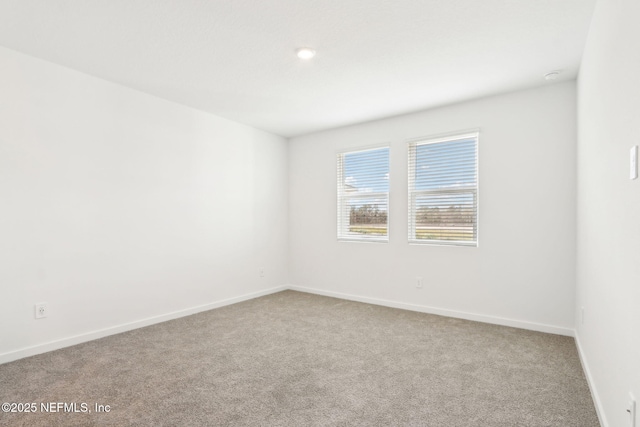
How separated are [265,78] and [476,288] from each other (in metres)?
3.15

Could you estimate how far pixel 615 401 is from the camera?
1581 mm

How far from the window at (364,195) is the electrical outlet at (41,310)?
133 inches

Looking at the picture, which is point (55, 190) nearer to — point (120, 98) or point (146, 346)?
point (120, 98)

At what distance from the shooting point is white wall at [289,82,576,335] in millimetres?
3295

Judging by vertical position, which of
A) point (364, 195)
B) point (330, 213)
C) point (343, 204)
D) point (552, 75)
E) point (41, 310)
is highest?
point (552, 75)

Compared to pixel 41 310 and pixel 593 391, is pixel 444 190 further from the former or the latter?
pixel 41 310

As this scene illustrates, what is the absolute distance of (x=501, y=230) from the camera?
361cm

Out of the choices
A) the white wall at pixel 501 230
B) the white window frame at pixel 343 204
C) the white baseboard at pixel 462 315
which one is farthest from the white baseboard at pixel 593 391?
the white window frame at pixel 343 204

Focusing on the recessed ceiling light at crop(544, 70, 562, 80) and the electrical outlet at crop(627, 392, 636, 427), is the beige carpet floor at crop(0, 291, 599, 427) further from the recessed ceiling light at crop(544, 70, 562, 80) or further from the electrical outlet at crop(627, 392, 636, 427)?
the recessed ceiling light at crop(544, 70, 562, 80)

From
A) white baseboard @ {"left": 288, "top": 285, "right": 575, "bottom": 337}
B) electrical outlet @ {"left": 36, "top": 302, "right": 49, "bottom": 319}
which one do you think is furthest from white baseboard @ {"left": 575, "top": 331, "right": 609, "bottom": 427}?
electrical outlet @ {"left": 36, "top": 302, "right": 49, "bottom": 319}

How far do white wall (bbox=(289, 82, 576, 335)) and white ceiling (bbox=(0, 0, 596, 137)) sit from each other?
0.34 meters

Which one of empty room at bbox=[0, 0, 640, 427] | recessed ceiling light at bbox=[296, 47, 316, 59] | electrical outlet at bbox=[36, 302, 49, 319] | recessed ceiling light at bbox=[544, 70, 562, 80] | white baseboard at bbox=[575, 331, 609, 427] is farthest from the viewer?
recessed ceiling light at bbox=[544, 70, 562, 80]

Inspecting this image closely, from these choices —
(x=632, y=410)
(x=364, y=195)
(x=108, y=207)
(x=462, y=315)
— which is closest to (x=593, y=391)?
(x=632, y=410)

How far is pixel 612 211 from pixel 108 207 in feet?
12.7
